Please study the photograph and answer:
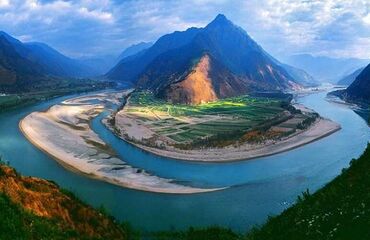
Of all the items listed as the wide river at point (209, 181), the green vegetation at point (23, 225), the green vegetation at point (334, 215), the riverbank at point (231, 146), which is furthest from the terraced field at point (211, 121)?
the green vegetation at point (23, 225)

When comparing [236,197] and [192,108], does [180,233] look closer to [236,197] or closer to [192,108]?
[236,197]

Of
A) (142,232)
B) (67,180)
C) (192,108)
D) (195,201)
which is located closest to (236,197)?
(195,201)

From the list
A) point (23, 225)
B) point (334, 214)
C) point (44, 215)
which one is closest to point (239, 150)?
point (44, 215)

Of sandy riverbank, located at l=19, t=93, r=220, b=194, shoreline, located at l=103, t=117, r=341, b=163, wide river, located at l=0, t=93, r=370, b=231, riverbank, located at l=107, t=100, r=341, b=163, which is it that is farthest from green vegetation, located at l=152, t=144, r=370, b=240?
riverbank, located at l=107, t=100, r=341, b=163

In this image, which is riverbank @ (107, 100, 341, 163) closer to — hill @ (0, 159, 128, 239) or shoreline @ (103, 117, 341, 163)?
shoreline @ (103, 117, 341, 163)

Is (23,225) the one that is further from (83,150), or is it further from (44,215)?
(83,150)

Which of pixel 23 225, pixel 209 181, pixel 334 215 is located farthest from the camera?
pixel 209 181
